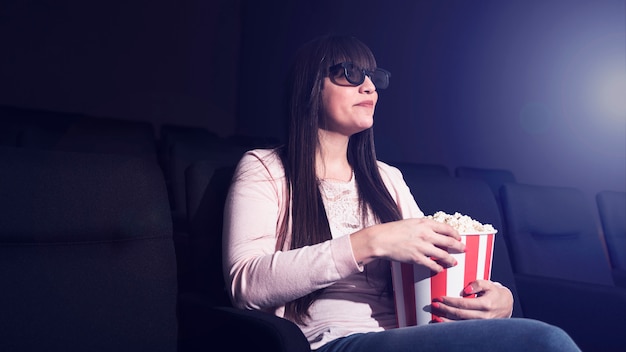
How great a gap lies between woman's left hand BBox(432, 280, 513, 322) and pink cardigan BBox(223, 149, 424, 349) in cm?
18

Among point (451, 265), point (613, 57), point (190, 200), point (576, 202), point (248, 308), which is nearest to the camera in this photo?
point (451, 265)

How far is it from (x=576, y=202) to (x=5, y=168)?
6.77ft

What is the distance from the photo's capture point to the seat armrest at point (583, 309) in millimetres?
1582

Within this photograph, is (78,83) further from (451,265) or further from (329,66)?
(451,265)

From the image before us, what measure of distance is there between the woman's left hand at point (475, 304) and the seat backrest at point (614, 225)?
70.0 inches

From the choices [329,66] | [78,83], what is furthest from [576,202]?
[78,83]

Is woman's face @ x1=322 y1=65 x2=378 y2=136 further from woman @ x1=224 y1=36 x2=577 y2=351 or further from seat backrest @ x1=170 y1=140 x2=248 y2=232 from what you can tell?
seat backrest @ x1=170 y1=140 x2=248 y2=232

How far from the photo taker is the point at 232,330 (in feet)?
3.67

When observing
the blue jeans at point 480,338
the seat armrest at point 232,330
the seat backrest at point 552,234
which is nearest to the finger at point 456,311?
the blue jeans at point 480,338

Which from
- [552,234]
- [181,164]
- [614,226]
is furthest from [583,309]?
[181,164]

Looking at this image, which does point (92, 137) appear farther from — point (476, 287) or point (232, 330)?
point (476, 287)

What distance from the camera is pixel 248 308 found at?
3.99ft

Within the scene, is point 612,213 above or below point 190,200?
below

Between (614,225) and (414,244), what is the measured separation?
2006 mm
